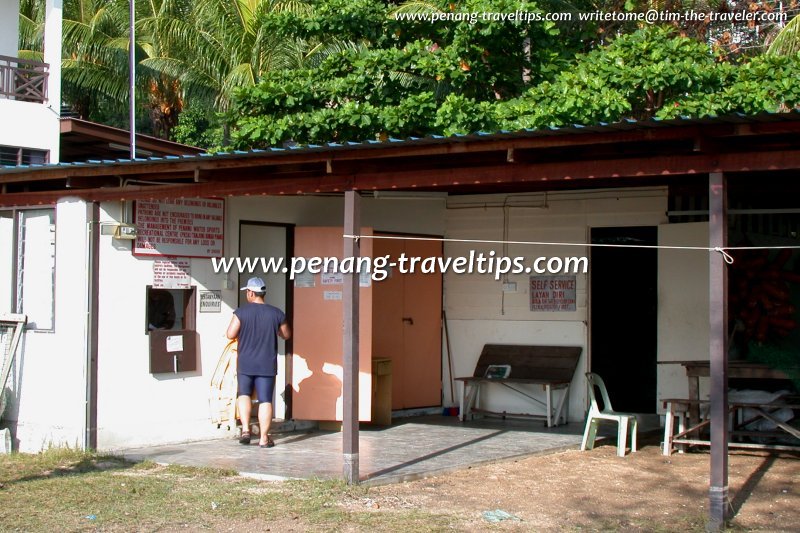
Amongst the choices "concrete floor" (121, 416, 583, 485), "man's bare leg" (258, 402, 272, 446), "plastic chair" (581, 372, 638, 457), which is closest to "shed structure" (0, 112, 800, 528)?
"concrete floor" (121, 416, 583, 485)

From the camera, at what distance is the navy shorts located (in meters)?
9.56

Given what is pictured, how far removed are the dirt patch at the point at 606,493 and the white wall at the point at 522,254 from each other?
97.2 inches

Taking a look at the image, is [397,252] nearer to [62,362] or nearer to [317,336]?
[317,336]

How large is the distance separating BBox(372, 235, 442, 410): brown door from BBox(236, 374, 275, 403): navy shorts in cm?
226

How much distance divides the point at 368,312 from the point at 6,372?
11.7 ft

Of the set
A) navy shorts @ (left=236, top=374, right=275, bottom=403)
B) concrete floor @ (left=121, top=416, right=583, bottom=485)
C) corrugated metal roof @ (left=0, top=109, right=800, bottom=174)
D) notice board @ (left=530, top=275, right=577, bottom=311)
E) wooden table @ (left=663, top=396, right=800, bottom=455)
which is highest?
corrugated metal roof @ (left=0, top=109, right=800, bottom=174)

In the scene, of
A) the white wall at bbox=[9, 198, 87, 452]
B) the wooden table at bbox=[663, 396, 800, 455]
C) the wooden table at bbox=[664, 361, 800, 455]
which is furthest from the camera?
the white wall at bbox=[9, 198, 87, 452]

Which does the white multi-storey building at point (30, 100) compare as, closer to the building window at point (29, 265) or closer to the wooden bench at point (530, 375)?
the building window at point (29, 265)

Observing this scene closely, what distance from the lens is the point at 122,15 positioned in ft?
84.6

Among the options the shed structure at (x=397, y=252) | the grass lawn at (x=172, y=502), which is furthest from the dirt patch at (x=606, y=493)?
the shed structure at (x=397, y=252)

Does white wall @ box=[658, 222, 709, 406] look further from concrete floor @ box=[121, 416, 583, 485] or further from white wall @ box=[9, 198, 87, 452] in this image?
white wall @ box=[9, 198, 87, 452]

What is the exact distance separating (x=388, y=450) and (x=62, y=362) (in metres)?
3.16

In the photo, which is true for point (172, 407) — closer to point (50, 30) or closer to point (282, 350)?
point (282, 350)

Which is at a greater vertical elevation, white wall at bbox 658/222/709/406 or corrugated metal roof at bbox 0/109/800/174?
corrugated metal roof at bbox 0/109/800/174
